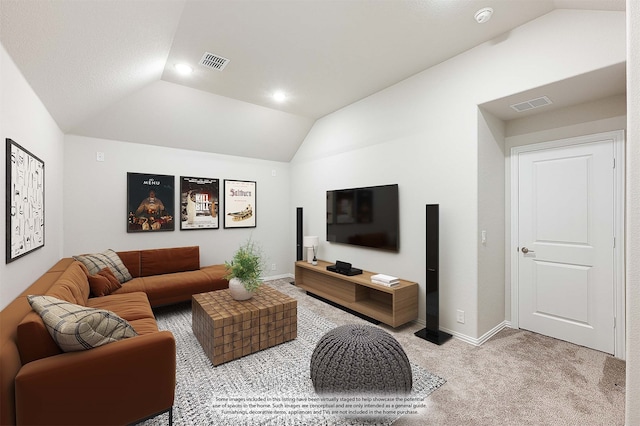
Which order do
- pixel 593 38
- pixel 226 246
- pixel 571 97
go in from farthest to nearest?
pixel 226 246, pixel 571 97, pixel 593 38

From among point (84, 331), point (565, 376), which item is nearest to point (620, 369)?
point (565, 376)

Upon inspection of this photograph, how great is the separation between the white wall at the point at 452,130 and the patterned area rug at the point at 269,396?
1.24 meters

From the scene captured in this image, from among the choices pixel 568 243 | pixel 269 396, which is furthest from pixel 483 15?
pixel 269 396

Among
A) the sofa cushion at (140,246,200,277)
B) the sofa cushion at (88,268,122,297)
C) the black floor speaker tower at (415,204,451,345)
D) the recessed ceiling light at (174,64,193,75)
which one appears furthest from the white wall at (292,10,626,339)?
the sofa cushion at (88,268,122,297)

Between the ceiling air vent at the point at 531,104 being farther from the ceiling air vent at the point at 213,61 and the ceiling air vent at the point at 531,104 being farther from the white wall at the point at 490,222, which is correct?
the ceiling air vent at the point at 213,61

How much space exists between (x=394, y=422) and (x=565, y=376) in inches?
62.9

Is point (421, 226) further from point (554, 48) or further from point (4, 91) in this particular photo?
point (4, 91)

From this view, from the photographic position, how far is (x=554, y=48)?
89.3 inches

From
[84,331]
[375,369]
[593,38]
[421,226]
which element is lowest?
[375,369]

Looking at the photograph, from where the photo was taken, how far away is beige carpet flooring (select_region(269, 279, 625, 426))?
1767mm

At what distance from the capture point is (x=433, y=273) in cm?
289

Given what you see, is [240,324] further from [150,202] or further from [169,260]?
[150,202]

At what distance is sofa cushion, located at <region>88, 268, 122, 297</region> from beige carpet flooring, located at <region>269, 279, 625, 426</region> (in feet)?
10.3

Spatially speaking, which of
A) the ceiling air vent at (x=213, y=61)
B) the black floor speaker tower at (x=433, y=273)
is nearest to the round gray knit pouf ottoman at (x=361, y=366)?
the black floor speaker tower at (x=433, y=273)
